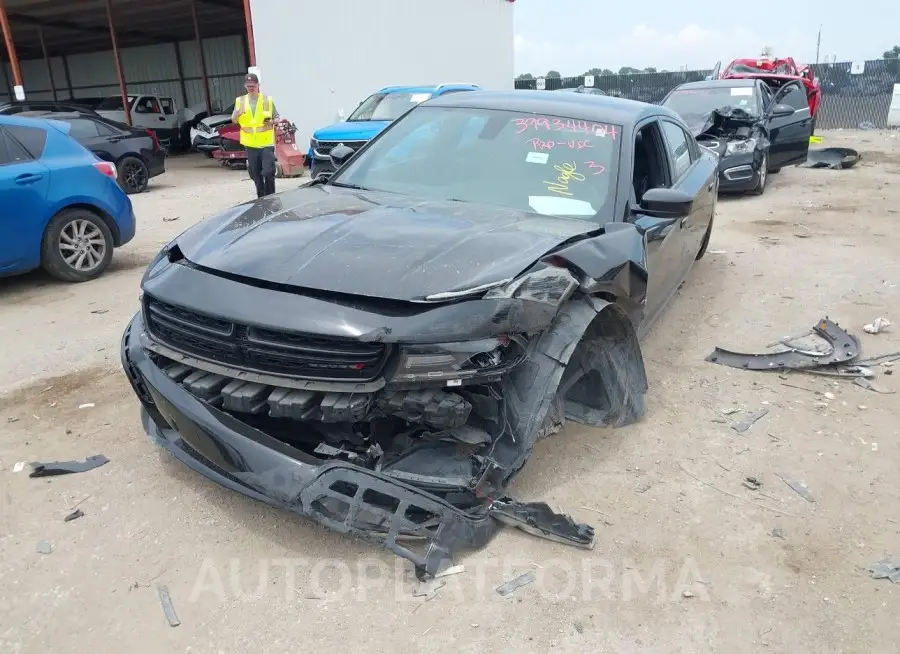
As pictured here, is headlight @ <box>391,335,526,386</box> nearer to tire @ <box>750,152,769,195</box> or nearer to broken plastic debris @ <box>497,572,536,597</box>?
broken plastic debris @ <box>497,572,536,597</box>

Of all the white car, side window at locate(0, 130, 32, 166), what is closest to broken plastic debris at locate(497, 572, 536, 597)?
side window at locate(0, 130, 32, 166)

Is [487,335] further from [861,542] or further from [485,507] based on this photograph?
[861,542]

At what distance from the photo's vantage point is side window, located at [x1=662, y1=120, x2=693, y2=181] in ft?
15.2

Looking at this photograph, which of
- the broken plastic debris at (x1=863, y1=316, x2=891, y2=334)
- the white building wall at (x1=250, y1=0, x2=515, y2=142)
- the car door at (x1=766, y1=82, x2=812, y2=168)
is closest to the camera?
the broken plastic debris at (x1=863, y1=316, x2=891, y2=334)

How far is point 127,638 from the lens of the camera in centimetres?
232

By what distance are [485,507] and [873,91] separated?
2488 centimetres

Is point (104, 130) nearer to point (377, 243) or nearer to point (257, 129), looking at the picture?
point (257, 129)

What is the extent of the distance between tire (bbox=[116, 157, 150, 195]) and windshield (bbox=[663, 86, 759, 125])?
29.9ft

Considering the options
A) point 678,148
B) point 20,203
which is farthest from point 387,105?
point 678,148

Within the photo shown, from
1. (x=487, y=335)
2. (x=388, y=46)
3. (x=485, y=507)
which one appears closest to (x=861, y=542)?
(x=485, y=507)

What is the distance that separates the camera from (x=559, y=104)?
162 inches

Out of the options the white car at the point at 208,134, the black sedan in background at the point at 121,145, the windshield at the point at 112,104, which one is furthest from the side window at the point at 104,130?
the windshield at the point at 112,104

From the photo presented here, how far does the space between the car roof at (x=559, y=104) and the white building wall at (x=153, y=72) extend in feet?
83.4

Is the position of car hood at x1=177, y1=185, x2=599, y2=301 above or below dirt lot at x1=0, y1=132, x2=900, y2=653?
above
